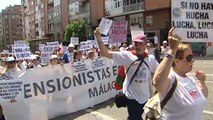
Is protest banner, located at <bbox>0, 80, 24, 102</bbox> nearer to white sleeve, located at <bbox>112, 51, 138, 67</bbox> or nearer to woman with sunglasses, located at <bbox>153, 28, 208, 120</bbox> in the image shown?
white sleeve, located at <bbox>112, 51, 138, 67</bbox>

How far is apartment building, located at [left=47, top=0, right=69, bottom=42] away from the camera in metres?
88.8

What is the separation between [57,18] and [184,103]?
297ft

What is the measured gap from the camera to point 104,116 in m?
10.1

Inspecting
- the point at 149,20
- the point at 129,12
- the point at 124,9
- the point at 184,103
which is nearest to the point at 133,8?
the point at 129,12

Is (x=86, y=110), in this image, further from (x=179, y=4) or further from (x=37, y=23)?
(x=37, y=23)

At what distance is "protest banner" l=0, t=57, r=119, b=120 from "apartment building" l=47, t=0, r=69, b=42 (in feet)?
248

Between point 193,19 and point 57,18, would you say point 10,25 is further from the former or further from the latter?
point 193,19

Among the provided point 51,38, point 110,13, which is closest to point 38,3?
point 51,38

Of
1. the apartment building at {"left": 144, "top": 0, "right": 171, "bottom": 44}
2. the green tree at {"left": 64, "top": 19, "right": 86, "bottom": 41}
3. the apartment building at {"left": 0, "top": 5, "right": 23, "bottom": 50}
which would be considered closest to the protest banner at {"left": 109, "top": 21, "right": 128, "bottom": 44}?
the apartment building at {"left": 144, "top": 0, "right": 171, "bottom": 44}

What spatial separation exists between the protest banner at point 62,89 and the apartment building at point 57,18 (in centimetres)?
7562

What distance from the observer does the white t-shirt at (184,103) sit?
11.9ft

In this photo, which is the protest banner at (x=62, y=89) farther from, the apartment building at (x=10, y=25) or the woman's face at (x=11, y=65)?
the apartment building at (x=10, y=25)

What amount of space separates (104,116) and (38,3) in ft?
345

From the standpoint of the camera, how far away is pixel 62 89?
11086 millimetres
